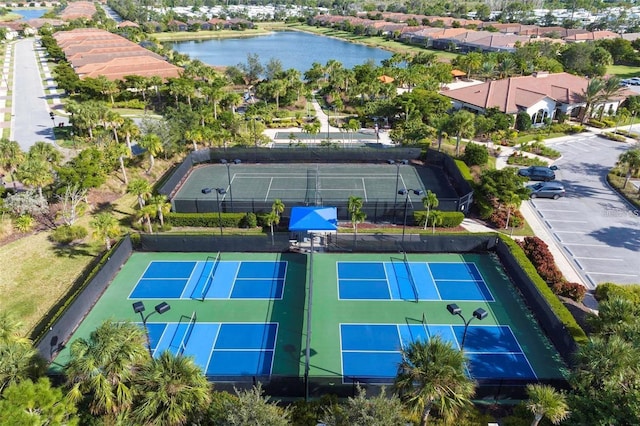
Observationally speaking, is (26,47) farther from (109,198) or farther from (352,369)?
(352,369)

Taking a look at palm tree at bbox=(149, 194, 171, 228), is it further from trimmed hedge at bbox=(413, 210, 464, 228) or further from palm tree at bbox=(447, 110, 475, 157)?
palm tree at bbox=(447, 110, 475, 157)

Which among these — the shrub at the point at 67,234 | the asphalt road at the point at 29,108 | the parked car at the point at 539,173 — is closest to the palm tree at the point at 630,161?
the parked car at the point at 539,173

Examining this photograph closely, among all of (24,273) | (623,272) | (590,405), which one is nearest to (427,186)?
(623,272)

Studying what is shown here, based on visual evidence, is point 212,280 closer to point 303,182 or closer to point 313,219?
point 313,219

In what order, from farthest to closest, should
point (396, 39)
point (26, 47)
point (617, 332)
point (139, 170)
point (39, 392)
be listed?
point (396, 39), point (26, 47), point (139, 170), point (617, 332), point (39, 392)

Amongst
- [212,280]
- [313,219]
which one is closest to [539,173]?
[313,219]

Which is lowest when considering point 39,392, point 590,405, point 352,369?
point 352,369
